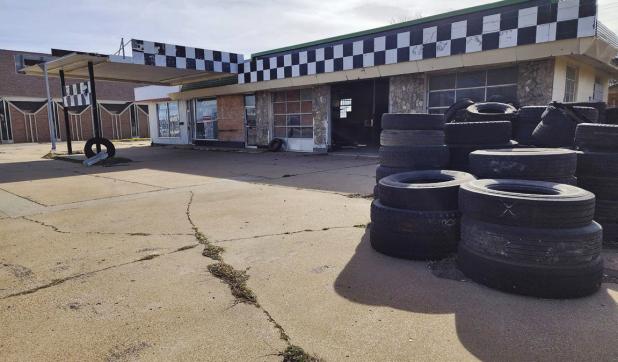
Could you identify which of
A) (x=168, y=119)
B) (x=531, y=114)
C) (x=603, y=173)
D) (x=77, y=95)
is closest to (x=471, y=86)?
(x=531, y=114)

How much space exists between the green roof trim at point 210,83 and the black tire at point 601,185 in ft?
35.4

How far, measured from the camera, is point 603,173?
2.82 meters

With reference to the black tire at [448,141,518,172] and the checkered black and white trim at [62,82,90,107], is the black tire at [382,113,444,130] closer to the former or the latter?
the black tire at [448,141,518,172]

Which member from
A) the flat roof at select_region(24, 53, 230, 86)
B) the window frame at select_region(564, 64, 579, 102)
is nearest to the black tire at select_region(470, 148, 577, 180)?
the window frame at select_region(564, 64, 579, 102)

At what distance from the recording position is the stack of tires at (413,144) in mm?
3311

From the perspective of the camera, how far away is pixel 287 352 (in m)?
1.56

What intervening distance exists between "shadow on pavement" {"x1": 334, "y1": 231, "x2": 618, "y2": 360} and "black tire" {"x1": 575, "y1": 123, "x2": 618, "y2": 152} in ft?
4.15

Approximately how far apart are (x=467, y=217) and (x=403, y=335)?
0.93 meters

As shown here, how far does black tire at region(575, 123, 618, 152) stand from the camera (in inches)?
112

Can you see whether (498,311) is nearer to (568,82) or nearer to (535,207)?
(535,207)

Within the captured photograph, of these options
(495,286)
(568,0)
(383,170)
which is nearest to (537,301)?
(495,286)

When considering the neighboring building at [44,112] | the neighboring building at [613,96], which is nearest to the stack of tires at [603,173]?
the neighboring building at [613,96]

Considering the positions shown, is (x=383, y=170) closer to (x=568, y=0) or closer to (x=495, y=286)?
(x=495, y=286)

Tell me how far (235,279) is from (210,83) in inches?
475
